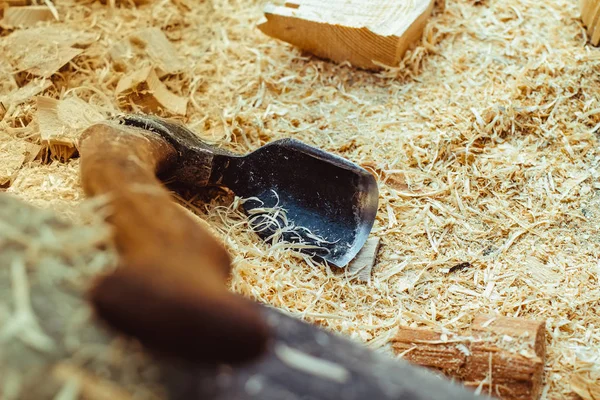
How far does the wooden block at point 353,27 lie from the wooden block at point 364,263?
902mm

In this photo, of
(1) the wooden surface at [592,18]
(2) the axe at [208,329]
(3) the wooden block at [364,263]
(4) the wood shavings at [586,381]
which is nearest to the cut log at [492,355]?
(4) the wood shavings at [586,381]

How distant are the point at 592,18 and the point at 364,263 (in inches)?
56.7

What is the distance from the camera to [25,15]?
2.60 metres

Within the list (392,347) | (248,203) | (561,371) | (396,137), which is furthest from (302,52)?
(561,371)

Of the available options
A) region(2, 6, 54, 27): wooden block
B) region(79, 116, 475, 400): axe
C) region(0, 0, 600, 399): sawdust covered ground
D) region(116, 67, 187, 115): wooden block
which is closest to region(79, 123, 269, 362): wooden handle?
region(79, 116, 475, 400): axe

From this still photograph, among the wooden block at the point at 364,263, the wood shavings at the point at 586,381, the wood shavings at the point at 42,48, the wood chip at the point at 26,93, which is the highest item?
the wood shavings at the point at 42,48

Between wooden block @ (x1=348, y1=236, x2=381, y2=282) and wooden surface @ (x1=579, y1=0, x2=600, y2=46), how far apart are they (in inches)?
52.2

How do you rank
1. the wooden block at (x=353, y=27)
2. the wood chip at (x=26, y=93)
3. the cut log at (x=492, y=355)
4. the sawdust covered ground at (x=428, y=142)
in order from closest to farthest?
the cut log at (x=492, y=355), the sawdust covered ground at (x=428, y=142), the wood chip at (x=26, y=93), the wooden block at (x=353, y=27)

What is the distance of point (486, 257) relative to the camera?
1.99 metres

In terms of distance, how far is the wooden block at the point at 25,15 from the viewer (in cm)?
257

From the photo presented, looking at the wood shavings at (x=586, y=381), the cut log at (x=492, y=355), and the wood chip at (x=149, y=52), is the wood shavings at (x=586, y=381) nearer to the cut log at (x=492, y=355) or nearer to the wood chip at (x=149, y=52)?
the cut log at (x=492, y=355)

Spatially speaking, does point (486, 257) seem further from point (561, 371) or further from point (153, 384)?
point (153, 384)

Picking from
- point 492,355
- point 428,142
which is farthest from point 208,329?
point 428,142

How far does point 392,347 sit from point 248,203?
0.69m
